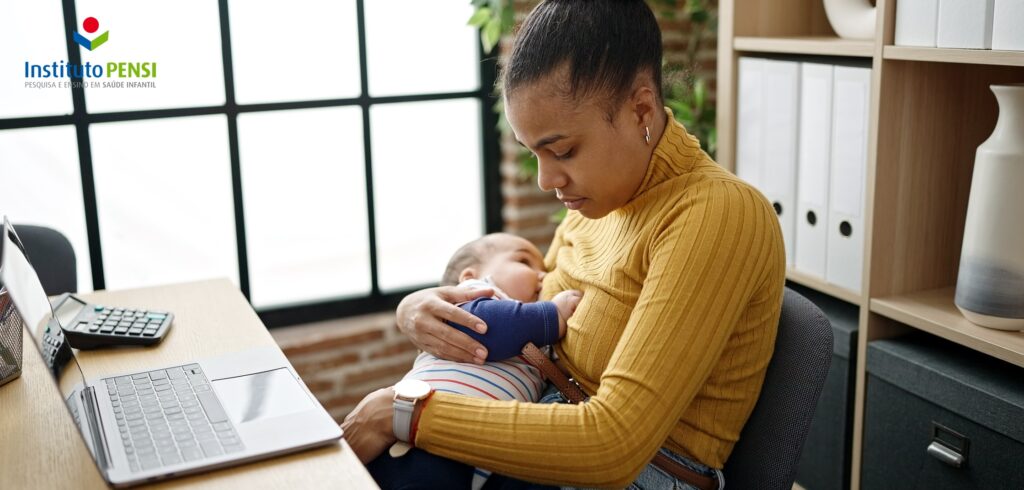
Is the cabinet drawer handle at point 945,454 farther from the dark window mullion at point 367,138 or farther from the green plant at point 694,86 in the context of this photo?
the dark window mullion at point 367,138

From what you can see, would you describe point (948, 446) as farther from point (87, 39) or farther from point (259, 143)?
point (87, 39)

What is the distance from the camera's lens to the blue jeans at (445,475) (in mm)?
1316

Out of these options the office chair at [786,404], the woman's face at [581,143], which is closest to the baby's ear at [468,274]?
the woman's face at [581,143]

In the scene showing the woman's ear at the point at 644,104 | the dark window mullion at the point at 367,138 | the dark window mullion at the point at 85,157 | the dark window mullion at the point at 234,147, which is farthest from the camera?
the dark window mullion at the point at 367,138

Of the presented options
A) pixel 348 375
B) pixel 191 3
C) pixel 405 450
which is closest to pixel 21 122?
pixel 191 3

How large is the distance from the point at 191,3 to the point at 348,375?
3.72 feet

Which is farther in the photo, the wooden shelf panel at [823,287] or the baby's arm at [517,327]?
the wooden shelf panel at [823,287]

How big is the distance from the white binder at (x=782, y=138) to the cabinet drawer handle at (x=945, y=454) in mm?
523

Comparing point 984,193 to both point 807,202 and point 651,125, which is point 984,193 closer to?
point 807,202

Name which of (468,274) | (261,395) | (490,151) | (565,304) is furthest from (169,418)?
(490,151)

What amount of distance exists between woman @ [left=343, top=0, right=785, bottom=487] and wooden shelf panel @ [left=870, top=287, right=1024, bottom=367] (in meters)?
0.56

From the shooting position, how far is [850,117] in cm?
195

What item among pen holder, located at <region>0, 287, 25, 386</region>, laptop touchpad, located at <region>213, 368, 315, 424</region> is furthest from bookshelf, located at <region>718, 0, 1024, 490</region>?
pen holder, located at <region>0, 287, 25, 386</region>

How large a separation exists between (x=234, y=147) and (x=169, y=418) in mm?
1500
